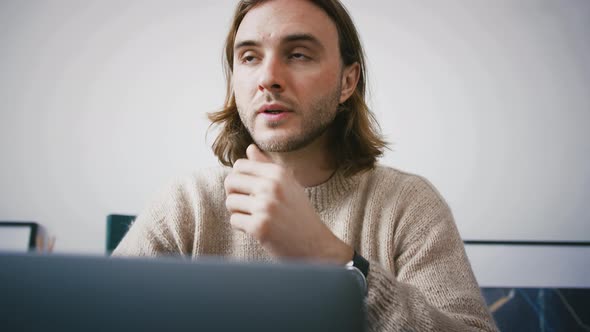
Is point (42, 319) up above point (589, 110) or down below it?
below

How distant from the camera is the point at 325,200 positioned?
908 millimetres

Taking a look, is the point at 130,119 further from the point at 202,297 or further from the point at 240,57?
the point at 202,297

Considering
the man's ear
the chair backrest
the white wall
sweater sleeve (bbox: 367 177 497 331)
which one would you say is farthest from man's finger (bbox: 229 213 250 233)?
the white wall

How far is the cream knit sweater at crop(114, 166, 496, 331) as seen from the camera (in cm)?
70

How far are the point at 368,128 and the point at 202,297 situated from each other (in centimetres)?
89

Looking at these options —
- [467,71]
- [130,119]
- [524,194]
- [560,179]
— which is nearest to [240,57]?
[130,119]

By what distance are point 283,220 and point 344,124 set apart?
0.58 meters

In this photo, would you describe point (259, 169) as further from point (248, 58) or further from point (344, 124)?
point (344, 124)

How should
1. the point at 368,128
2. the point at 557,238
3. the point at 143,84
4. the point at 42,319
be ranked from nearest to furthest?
the point at 42,319
the point at 368,128
the point at 557,238
the point at 143,84

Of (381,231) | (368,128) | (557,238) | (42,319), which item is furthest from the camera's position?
(557,238)

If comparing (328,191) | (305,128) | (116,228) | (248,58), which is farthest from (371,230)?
(116,228)

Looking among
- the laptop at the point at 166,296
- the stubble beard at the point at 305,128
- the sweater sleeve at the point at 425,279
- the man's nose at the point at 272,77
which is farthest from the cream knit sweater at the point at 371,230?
the laptop at the point at 166,296

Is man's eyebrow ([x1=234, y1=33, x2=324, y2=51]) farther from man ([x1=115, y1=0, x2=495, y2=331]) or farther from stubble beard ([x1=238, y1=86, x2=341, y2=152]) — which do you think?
stubble beard ([x1=238, y1=86, x2=341, y2=152])

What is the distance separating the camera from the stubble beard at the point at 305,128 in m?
0.84
